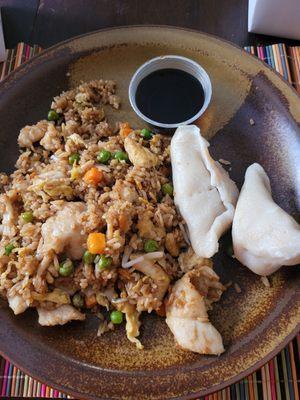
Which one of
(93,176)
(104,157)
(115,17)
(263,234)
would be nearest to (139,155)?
(104,157)

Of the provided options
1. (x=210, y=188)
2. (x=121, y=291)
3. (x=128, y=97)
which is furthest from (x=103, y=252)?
(x=128, y=97)

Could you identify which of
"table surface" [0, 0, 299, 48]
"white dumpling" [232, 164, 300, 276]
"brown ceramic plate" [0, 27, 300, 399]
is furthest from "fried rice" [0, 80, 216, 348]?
"table surface" [0, 0, 299, 48]

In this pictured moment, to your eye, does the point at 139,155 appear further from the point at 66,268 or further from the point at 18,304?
the point at 18,304

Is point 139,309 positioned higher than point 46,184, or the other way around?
point 46,184

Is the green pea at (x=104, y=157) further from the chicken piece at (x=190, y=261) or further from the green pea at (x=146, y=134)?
the chicken piece at (x=190, y=261)

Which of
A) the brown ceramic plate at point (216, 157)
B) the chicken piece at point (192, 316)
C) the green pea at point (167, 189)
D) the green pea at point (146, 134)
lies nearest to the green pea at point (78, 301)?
the brown ceramic plate at point (216, 157)

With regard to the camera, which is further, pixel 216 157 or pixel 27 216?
pixel 216 157

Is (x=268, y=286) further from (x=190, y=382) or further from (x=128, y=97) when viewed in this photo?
(x=128, y=97)
